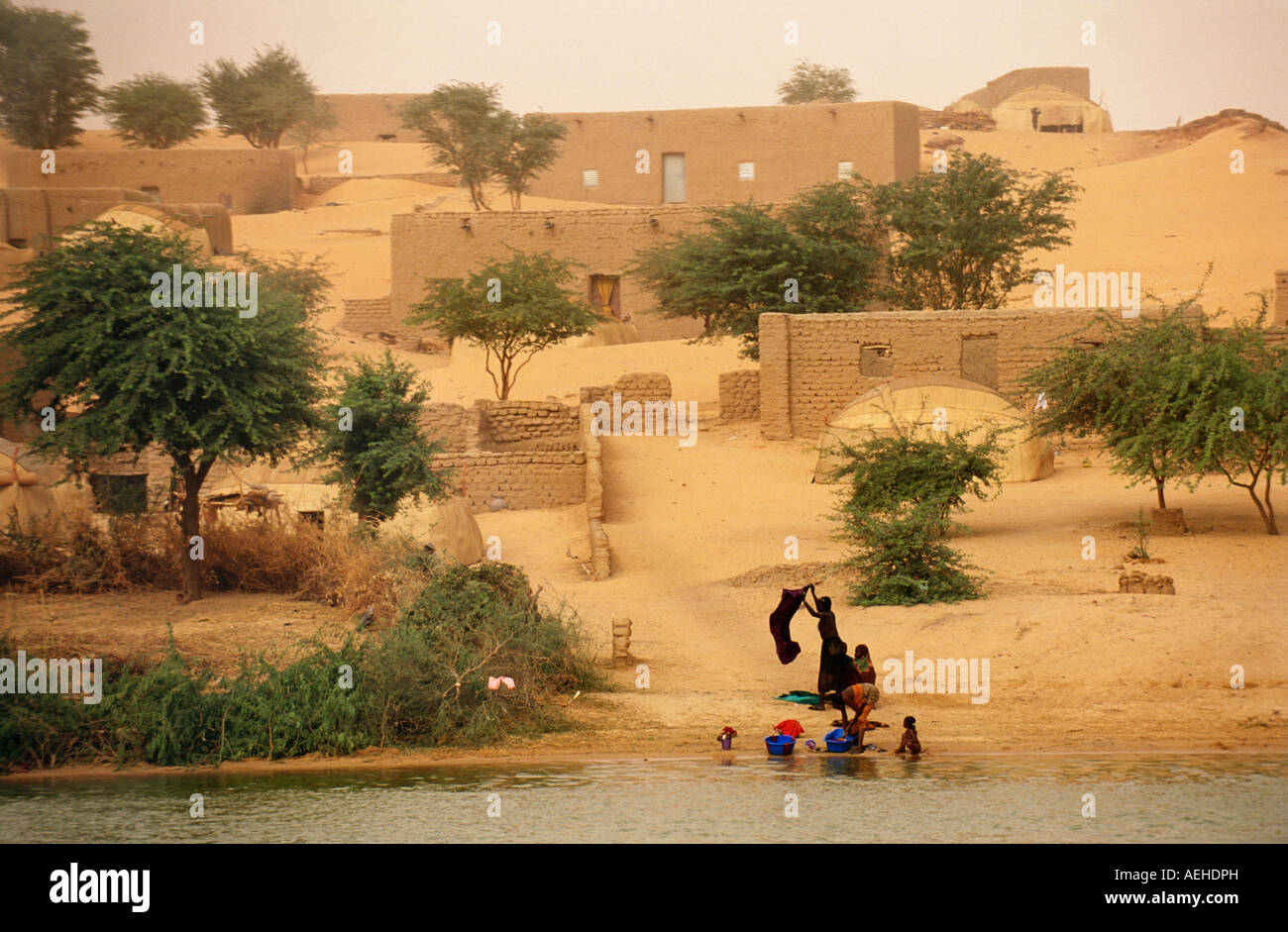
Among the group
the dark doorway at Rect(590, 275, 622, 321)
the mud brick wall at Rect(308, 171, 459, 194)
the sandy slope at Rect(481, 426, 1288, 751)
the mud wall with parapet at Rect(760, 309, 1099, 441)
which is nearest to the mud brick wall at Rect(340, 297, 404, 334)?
the dark doorway at Rect(590, 275, 622, 321)

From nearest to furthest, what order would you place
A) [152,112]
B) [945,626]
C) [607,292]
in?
1. [945,626]
2. [607,292]
3. [152,112]

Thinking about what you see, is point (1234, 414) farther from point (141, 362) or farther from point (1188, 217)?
point (1188, 217)

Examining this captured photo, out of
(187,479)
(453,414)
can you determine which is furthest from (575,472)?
(187,479)

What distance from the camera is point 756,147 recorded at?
133 feet

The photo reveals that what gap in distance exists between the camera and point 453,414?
2275cm

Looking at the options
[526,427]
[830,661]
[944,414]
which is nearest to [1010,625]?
[830,661]

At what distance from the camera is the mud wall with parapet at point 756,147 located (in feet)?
131

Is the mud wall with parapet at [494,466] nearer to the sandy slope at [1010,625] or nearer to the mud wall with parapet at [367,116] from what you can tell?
the sandy slope at [1010,625]

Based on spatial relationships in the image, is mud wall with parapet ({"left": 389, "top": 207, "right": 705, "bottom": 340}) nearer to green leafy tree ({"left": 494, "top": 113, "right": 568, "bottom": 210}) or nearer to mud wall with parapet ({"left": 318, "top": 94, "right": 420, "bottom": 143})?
green leafy tree ({"left": 494, "top": 113, "right": 568, "bottom": 210})

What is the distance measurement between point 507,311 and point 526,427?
14.3 ft

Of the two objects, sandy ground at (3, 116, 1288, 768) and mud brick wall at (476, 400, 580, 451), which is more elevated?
mud brick wall at (476, 400, 580, 451)

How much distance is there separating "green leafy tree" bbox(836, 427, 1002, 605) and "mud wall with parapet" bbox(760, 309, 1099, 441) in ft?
16.7

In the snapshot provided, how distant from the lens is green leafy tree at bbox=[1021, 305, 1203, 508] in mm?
17031

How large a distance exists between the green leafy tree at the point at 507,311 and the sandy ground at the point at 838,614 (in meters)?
4.25
